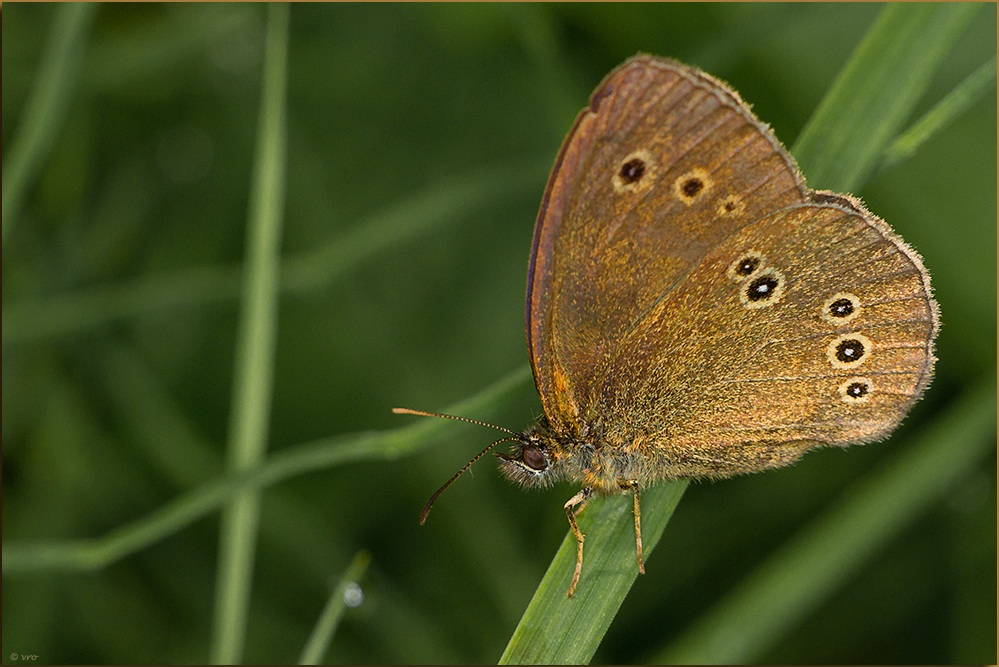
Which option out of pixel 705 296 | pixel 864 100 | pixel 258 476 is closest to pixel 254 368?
pixel 258 476

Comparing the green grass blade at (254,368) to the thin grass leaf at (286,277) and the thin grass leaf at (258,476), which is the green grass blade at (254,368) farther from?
the thin grass leaf at (286,277)

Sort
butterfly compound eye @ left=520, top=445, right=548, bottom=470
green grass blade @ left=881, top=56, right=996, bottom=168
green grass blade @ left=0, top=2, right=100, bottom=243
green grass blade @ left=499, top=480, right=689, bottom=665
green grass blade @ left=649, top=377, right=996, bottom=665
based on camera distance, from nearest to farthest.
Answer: green grass blade @ left=499, top=480, right=689, bottom=665, green grass blade @ left=881, top=56, right=996, bottom=168, butterfly compound eye @ left=520, top=445, right=548, bottom=470, green grass blade @ left=649, top=377, right=996, bottom=665, green grass blade @ left=0, top=2, right=100, bottom=243

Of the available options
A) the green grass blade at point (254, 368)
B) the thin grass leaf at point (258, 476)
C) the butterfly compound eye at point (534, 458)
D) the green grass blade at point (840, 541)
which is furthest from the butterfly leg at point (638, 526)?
the green grass blade at point (254, 368)

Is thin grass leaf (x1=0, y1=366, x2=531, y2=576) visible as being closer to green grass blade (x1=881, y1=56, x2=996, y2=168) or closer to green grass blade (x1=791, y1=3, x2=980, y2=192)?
green grass blade (x1=791, y1=3, x2=980, y2=192)

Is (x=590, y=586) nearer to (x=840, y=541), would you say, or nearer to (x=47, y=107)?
(x=840, y=541)

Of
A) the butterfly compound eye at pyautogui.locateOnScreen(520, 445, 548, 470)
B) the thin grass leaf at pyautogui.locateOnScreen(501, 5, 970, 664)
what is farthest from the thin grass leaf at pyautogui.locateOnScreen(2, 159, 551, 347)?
Answer: the thin grass leaf at pyautogui.locateOnScreen(501, 5, 970, 664)

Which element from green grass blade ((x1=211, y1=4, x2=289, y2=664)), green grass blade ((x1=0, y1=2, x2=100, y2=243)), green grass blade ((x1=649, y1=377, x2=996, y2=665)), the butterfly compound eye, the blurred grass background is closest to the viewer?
the butterfly compound eye
